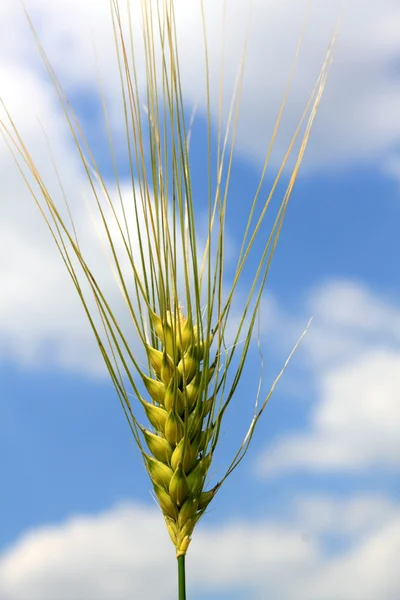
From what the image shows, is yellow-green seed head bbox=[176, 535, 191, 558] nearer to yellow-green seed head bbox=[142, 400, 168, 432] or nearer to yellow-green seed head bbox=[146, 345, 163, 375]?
yellow-green seed head bbox=[142, 400, 168, 432]

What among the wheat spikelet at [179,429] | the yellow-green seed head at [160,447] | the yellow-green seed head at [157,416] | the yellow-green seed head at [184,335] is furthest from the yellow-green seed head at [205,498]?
the yellow-green seed head at [184,335]

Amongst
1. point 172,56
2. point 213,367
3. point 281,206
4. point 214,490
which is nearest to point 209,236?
point 281,206

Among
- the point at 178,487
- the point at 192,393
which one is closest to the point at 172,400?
the point at 192,393

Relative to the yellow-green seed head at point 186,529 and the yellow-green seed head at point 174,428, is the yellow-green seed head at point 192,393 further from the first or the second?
the yellow-green seed head at point 186,529

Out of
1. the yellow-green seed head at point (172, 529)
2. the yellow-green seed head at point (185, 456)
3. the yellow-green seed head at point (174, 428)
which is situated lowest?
the yellow-green seed head at point (172, 529)

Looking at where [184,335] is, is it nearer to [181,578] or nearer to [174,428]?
[174,428]

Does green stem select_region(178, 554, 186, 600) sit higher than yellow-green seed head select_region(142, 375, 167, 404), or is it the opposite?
yellow-green seed head select_region(142, 375, 167, 404)

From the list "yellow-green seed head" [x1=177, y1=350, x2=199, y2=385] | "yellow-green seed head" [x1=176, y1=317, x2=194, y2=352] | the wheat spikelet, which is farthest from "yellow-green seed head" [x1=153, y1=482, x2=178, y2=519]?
"yellow-green seed head" [x1=176, y1=317, x2=194, y2=352]
